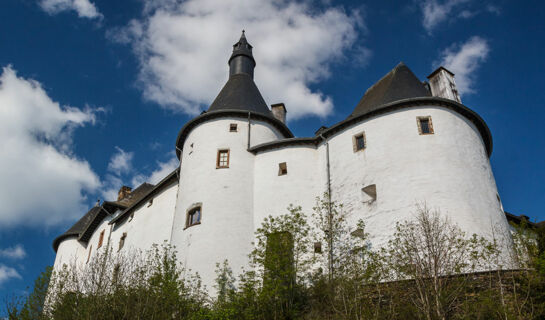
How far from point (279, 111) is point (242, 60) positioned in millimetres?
5140

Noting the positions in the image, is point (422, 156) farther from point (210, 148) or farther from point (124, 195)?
point (124, 195)

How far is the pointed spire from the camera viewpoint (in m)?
32.4

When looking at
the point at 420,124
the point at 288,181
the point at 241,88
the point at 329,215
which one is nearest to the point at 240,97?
the point at 241,88

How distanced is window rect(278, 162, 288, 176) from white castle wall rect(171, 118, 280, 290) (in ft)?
4.66

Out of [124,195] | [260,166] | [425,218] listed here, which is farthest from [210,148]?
[124,195]

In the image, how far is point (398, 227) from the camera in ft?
62.0

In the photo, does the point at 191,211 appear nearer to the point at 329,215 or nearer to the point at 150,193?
the point at 329,215

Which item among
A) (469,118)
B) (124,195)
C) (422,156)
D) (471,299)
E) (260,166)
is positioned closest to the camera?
(471,299)

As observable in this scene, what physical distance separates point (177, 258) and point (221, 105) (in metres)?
8.89

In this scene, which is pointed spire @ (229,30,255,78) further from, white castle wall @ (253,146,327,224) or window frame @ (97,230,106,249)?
window frame @ (97,230,106,249)

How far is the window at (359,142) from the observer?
888 inches

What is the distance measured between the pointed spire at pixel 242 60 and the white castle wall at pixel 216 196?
6743 millimetres

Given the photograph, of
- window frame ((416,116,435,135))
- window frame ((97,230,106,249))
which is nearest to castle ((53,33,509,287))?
window frame ((416,116,435,135))

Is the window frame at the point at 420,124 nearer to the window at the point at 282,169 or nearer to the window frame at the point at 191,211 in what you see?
the window at the point at 282,169
